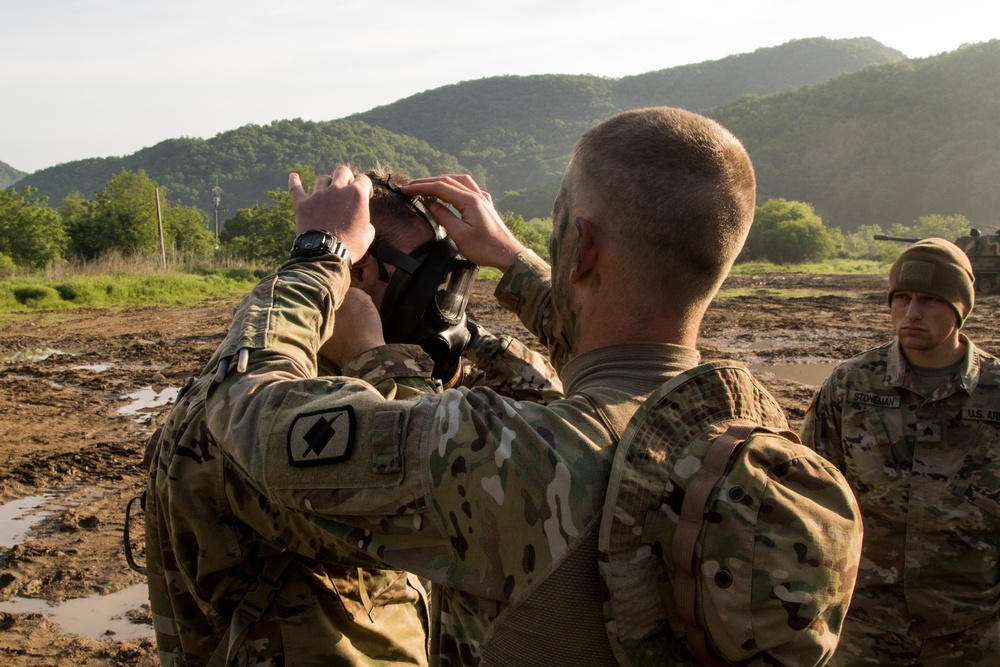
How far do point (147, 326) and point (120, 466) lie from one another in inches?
444

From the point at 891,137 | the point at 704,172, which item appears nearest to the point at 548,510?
the point at 704,172

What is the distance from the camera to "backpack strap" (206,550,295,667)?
1920mm

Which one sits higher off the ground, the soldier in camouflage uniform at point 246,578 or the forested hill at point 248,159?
the forested hill at point 248,159

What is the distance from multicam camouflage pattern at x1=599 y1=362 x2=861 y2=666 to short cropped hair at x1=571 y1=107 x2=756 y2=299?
0.85 ft

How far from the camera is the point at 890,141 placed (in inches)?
4193

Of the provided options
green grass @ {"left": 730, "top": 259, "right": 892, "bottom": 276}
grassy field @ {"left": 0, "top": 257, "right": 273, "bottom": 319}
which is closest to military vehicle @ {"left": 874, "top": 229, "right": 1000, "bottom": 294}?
green grass @ {"left": 730, "top": 259, "right": 892, "bottom": 276}

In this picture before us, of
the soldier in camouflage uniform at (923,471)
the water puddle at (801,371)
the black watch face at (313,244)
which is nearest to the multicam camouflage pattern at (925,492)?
the soldier in camouflage uniform at (923,471)

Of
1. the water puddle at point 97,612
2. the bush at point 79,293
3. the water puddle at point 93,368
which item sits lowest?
the water puddle at point 97,612

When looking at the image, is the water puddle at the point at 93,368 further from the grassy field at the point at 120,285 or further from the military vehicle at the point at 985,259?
the military vehicle at the point at 985,259

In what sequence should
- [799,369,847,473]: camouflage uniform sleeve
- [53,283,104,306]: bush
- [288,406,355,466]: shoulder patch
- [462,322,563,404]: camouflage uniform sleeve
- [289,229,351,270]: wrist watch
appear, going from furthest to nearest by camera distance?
[53,283,104,306]: bush → [799,369,847,473]: camouflage uniform sleeve → [462,322,563,404]: camouflage uniform sleeve → [289,229,351,270]: wrist watch → [288,406,355,466]: shoulder patch

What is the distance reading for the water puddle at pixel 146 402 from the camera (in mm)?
11023

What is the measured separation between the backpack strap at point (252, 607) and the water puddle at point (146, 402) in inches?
370

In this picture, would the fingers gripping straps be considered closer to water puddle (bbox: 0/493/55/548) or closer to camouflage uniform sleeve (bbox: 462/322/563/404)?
camouflage uniform sleeve (bbox: 462/322/563/404)

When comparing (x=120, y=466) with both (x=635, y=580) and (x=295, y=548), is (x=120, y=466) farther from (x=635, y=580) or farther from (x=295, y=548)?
(x=635, y=580)
